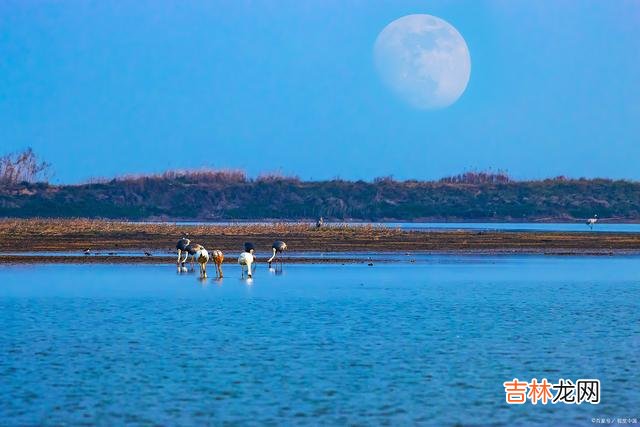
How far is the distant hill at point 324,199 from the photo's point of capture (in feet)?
358

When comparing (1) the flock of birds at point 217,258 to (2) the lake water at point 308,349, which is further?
(1) the flock of birds at point 217,258

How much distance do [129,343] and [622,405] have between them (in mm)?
Result: 8317

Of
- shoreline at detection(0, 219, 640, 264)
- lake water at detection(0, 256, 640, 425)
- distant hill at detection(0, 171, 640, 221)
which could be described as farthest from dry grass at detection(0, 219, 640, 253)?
distant hill at detection(0, 171, 640, 221)

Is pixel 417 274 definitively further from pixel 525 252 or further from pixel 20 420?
pixel 20 420

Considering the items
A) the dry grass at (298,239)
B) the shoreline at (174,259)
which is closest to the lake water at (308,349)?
the shoreline at (174,259)

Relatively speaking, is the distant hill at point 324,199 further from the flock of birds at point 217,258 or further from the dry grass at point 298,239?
the flock of birds at point 217,258

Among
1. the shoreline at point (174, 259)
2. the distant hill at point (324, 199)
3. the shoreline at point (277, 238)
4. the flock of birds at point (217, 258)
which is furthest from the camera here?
the distant hill at point (324, 199)

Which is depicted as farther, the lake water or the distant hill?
the distant hill

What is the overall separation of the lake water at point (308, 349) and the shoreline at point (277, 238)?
11.1 m

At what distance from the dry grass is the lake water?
15754 mm

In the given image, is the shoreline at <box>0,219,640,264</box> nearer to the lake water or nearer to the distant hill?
the lake water

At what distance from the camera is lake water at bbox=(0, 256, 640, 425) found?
42.2ft

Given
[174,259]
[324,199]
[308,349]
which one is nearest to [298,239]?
[174,259]

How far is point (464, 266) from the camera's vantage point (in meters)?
36.4
